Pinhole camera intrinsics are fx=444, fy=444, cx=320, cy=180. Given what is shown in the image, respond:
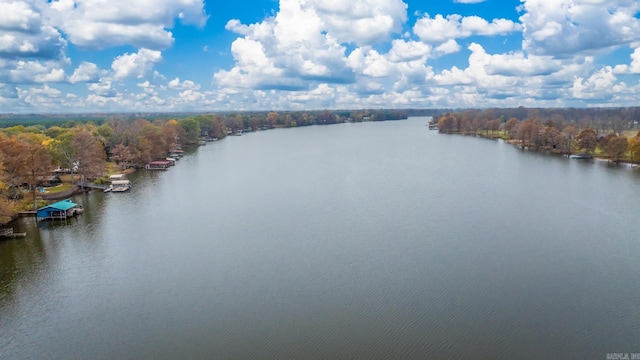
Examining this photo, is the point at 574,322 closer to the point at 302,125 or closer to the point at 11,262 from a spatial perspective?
the point at 11,262

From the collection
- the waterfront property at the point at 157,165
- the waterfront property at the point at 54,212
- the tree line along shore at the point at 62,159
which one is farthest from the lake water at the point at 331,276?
the waterfront property at the point at 157,165

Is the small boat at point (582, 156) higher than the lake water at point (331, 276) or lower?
higher

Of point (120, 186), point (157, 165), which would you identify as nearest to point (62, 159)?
point (120, 186)

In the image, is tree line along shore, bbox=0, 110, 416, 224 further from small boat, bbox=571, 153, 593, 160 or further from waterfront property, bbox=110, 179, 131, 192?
small boat, bbox=571, 153, 593, 160

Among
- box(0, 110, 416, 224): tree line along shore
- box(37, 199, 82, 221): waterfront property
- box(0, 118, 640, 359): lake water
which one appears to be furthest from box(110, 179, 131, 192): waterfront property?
box(37, 199, 82, 221): waterfront property

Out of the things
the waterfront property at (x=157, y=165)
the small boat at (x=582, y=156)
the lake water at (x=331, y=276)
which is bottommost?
the lake water at (x=331, y=276)

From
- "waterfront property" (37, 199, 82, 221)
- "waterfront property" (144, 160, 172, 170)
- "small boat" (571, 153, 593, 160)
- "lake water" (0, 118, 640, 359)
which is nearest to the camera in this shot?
"lake water" (0, 118, 640, 359)

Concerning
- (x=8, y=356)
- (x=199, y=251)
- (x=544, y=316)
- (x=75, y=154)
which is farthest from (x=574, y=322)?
(x=75, y=154)

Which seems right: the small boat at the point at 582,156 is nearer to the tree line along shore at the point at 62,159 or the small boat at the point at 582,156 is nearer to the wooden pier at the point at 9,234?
the tree line along shore at the point at 62,159

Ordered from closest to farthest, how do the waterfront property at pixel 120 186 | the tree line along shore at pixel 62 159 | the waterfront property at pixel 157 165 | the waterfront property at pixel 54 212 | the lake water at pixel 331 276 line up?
the lake water at pixel 331 276 → the waterfront property at pixel 54 212 → the tree line along shore at pixel 62 159 → the waterfront property at pixel 120 186 → the waterfront property at pixel 157 165
